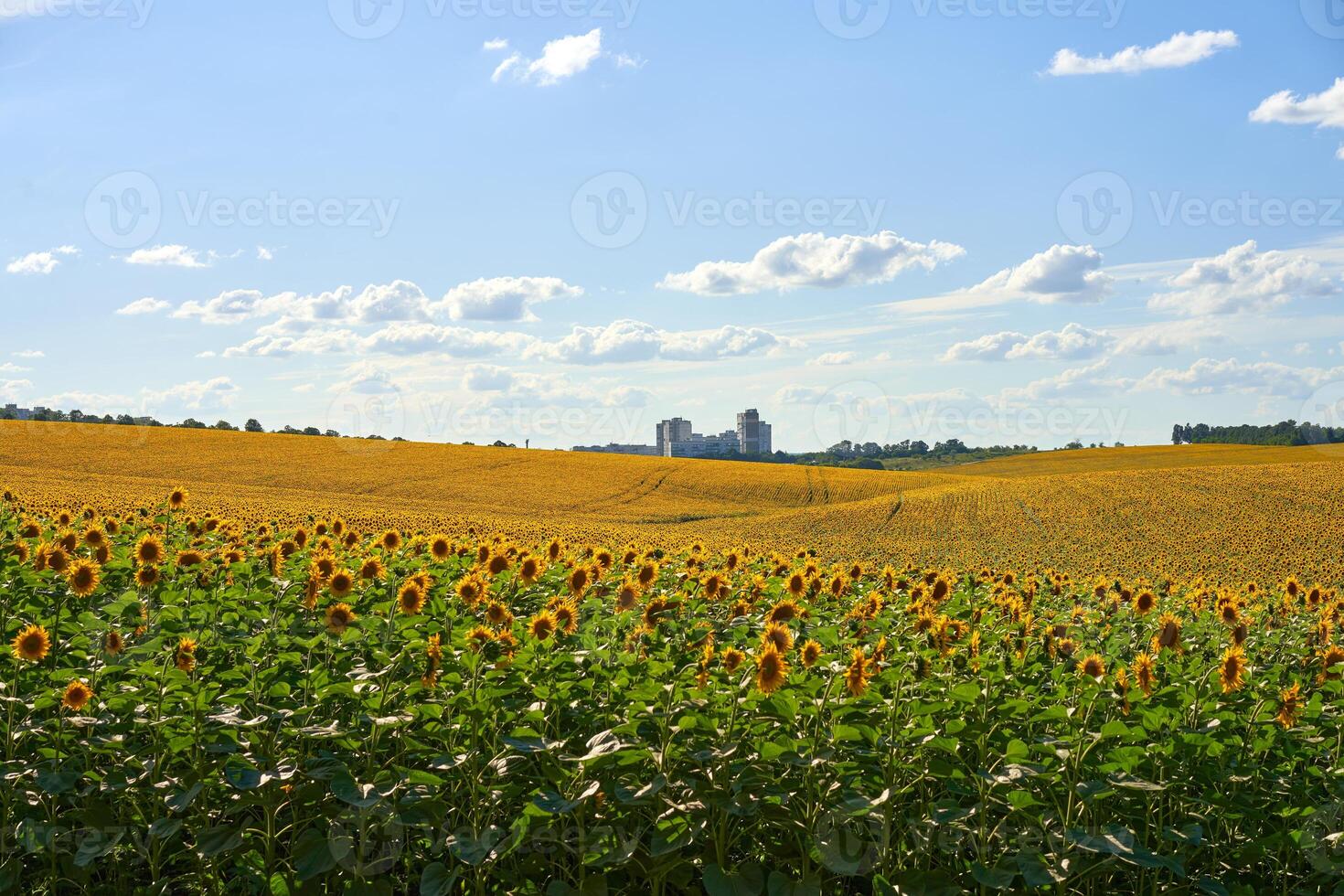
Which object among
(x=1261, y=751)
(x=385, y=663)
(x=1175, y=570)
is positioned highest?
(x=385, y=663)

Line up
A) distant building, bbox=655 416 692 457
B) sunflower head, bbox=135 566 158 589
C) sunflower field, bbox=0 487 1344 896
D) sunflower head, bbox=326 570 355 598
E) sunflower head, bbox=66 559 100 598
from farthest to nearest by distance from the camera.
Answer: distant building, bbox=655 416 692 457 → sunflower head, bbox=135 566 158 589 → sunflower head, bbox=66 559 100 598 → sunflower head, bbox=326 570 355 598 → sunflower field, bbox=0 487 1344 896

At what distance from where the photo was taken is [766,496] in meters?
62.7

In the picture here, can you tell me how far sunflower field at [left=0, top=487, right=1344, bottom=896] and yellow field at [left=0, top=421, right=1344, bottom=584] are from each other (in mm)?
20067

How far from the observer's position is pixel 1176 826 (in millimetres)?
5234

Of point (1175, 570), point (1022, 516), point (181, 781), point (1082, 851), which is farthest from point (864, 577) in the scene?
point (1022, 516)

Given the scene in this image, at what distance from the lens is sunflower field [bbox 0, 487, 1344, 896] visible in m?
4.69

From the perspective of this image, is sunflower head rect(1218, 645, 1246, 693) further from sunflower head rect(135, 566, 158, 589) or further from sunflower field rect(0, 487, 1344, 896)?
sunflower head rect(135, 566, 158, 589)

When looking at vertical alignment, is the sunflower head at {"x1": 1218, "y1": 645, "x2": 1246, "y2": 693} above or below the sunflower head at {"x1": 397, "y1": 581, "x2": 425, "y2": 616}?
below

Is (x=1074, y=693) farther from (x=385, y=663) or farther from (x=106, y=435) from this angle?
(x=106, y=435)

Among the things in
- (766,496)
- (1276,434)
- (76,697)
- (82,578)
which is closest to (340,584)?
(76,697)

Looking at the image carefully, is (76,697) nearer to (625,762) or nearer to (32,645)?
(32,645)

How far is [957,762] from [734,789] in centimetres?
124

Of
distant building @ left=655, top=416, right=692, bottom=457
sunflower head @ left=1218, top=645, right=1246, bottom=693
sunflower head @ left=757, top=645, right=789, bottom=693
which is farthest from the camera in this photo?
distant building @ left=655, top=416, right=692, bottom=457

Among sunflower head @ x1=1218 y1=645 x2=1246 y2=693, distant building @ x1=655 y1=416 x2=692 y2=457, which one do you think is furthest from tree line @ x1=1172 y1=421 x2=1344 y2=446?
sunflower head @ x1=1218 y1=645 x2=1246 y2=693
